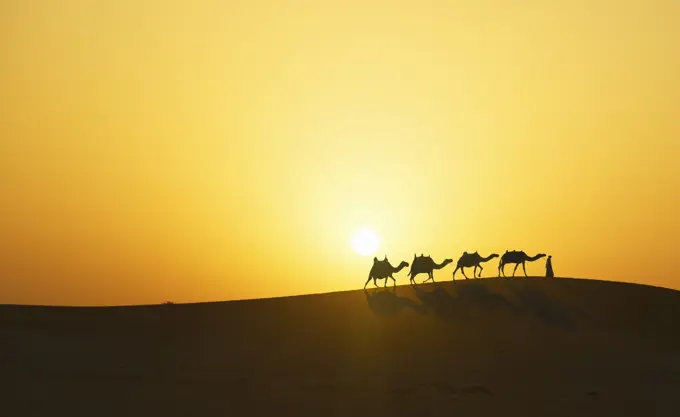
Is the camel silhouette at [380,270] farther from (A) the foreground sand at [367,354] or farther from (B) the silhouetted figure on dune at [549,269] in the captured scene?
(B) the silhouetted figure on dune at [549,269]

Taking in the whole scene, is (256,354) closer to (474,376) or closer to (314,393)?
(314,393)

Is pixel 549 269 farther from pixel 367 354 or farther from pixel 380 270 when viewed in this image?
pixel 367 354

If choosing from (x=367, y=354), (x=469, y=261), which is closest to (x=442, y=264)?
(x=469, y=261)

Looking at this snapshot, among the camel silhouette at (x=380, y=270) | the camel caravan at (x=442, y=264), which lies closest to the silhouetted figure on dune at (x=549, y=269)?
the camel caravan at (x=442, y=264)

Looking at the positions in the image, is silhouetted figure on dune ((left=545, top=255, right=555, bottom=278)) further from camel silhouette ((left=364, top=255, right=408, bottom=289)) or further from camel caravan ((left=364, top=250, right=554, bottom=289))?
camel silhouette ((left=364, top=255, right=408, bottom=289))

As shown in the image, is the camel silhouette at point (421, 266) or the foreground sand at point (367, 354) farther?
the camel silhouette at point (421, 266)

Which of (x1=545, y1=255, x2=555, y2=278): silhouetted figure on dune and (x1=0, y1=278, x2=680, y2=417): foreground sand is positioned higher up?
(x1=545, y1=255, x2=555, y2=278): silhouetted figure on dune

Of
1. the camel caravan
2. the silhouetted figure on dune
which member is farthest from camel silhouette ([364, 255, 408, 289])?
the silhouetted figure on dune

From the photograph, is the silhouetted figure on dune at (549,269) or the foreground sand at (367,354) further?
the silhouetted figure on dune at (549,269)

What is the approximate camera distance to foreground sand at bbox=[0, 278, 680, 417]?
51.7ft

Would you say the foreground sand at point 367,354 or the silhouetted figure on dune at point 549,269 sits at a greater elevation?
the silhouetted figure on dune at point 549,269

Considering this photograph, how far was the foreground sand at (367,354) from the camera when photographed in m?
15.8

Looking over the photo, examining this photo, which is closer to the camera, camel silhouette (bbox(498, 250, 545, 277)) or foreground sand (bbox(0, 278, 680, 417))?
foreground sand (bbox(0, 278, 680, 417))

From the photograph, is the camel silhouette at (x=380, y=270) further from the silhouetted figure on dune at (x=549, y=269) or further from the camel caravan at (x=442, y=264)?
the silhouetted figure on dune at (x=549, y=269)
